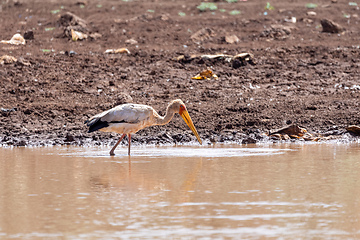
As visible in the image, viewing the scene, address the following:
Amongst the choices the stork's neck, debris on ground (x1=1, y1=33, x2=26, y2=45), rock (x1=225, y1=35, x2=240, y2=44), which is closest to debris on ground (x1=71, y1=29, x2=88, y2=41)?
debris on ground (x1=1, y1=33, x2=26, y2=45)

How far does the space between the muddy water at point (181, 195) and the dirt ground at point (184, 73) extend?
2666 millimetres

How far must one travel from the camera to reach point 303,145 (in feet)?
37.1

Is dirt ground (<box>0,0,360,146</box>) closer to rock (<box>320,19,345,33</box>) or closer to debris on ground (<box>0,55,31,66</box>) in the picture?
debris on ground (<box>0,55,31,66</box>)

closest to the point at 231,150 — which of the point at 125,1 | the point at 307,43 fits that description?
the point at 307,43

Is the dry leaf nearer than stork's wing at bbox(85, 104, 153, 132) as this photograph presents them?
No

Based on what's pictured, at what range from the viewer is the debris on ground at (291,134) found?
12.1 metres

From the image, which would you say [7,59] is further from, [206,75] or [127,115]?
[127,115]

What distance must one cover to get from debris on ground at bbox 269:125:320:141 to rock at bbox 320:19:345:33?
9.90 m

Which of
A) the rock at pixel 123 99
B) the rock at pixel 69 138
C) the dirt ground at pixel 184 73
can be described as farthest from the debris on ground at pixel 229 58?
the rock at pixel 69 138

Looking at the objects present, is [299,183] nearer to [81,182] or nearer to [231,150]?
[81,182]

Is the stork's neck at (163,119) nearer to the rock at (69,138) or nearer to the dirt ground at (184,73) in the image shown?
the dirt ground at (184,73)

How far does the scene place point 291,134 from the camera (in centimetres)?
1222

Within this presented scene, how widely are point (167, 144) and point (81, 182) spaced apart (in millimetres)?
4652

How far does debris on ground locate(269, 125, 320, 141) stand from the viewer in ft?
39.6
